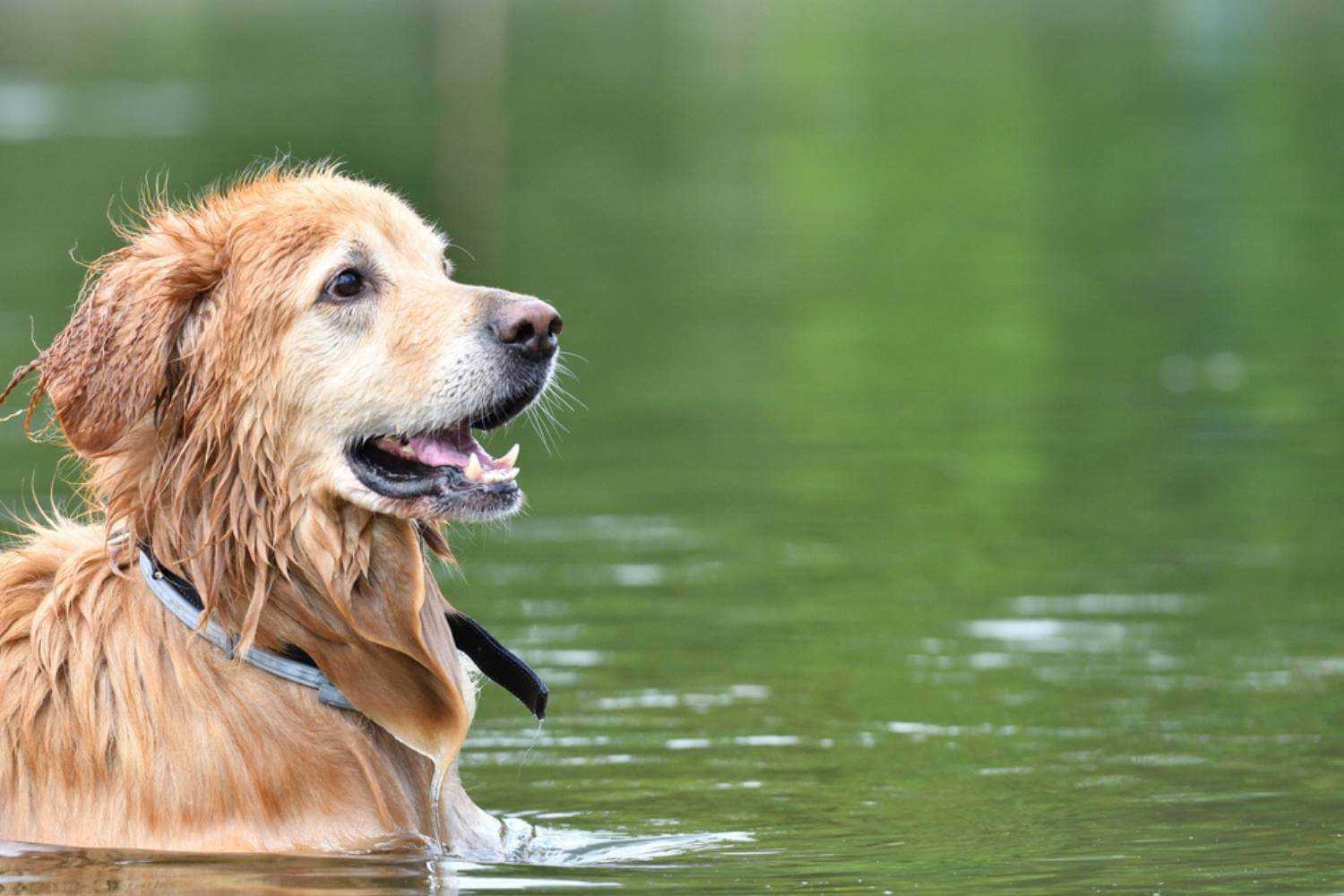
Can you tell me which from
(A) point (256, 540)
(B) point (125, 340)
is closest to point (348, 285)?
(B) point (125, 340)

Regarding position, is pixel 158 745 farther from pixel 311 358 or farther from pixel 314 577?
pixel 311 358

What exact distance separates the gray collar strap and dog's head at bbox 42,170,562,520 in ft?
1.32

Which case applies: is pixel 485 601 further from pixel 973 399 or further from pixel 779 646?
pixel 973 399

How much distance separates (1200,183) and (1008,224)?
4191mm

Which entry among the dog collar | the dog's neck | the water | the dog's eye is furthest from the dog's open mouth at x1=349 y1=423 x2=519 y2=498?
the water

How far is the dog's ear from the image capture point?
7.18 m

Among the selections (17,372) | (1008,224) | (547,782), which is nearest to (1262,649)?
(547,782)

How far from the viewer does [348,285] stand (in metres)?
7.43

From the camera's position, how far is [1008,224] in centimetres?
3297

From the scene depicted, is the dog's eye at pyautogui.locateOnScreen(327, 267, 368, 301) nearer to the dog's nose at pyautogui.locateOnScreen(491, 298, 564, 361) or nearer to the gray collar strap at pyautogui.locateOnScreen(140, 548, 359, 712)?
the dog's nose at pyautogui.locateOnScreen(491, 298, 564, 361)

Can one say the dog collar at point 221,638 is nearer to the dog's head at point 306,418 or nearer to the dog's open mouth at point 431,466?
→ the dog's head at point 306,418

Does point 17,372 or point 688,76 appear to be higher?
point 688,76

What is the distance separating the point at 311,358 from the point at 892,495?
8.21 meters

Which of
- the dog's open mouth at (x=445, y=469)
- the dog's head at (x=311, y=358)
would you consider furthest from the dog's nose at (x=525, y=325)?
the dog's open mouth at (x=445, y=469)
